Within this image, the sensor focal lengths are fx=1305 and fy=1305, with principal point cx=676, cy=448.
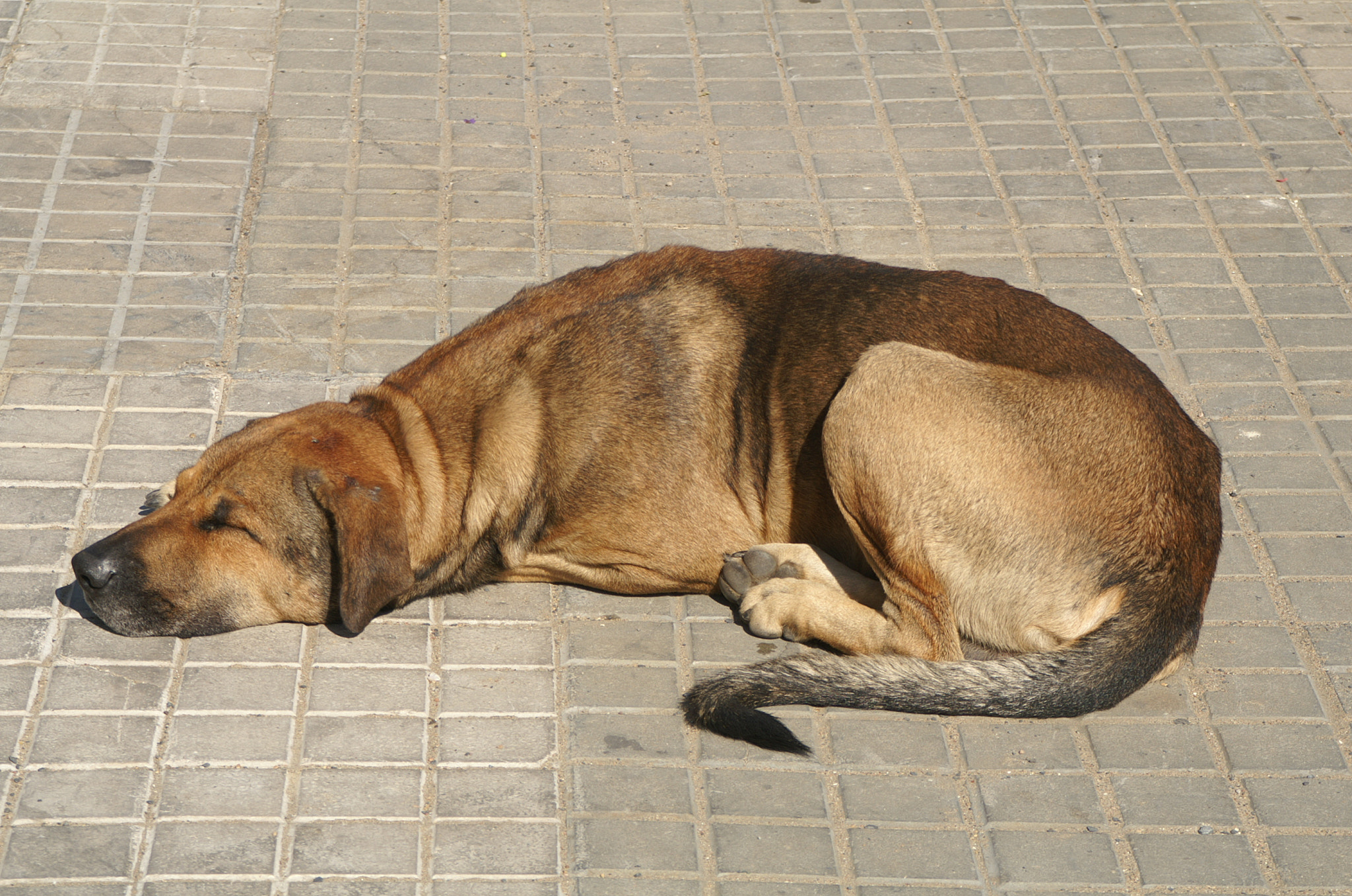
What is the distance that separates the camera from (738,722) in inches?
140

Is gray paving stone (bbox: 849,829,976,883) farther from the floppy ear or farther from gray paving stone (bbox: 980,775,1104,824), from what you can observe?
the floppy ear

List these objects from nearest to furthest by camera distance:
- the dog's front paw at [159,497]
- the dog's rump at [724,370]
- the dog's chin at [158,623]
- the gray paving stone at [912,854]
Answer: the gray paving stone at [912,854] → the dog's chin at [158,623] → the dog's rump at [724,370] → the dog's front paw at [159,497]

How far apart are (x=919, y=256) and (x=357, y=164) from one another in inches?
105

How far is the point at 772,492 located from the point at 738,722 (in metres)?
0.85

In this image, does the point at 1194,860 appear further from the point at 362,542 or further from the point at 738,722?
the point at 362,542

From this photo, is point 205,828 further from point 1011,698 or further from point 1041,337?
point 1041,337

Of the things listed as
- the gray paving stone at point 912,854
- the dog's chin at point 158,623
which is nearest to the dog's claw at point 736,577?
the gray paving stone at point 912,854

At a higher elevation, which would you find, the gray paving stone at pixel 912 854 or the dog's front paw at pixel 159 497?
the gray paving stone at pixel 912 854

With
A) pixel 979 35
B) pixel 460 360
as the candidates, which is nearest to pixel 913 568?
pixel 460 360


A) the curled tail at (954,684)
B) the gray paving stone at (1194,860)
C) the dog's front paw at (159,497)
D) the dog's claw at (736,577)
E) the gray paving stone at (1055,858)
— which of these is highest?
the curled tail at (954,684)

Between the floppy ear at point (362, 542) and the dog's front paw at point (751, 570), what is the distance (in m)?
1.02

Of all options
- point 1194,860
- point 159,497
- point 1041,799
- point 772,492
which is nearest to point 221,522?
point 159,497

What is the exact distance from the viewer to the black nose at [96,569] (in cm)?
368

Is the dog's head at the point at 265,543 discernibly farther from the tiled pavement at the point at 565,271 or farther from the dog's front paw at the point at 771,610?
the dog's front paw at the point at 771,610
